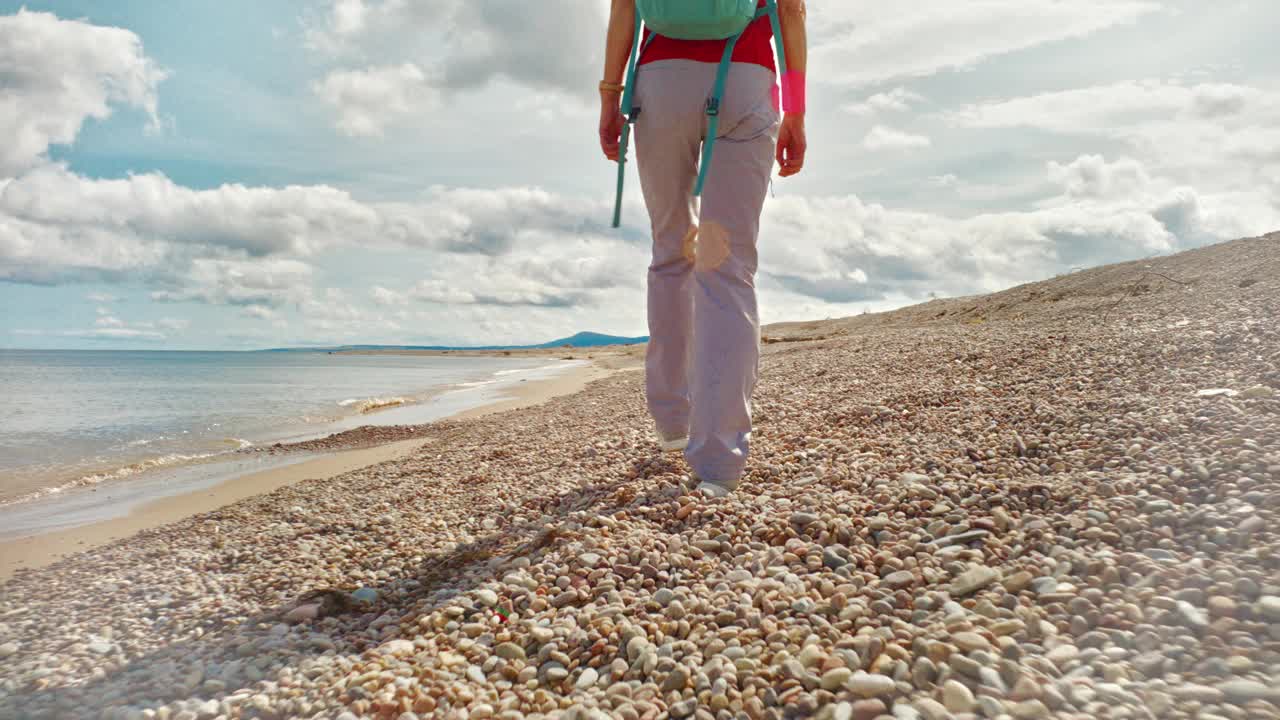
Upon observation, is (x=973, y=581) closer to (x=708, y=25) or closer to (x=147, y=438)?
(x=708, y=25)

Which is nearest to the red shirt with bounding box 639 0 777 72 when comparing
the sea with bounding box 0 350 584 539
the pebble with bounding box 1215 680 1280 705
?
the pebble with bounding box 1215 680 1280 705

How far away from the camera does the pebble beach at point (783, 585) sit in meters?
1.77

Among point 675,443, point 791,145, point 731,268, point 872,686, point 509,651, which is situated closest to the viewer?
point 872,686

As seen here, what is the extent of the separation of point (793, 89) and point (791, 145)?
251 mm

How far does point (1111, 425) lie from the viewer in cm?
338

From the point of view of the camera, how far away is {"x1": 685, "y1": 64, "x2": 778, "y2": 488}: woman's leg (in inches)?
123

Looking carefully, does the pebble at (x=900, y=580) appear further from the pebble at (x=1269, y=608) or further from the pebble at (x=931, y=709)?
the pebble at (x=1269, y=608)

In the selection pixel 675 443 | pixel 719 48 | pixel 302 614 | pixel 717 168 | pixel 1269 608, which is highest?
pixel 719 48

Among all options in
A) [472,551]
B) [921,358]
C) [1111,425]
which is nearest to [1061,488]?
[1111,425]

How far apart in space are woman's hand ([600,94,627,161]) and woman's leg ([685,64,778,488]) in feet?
1.75

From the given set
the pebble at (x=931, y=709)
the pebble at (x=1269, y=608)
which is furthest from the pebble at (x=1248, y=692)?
the pebble at (x=931, y=709)

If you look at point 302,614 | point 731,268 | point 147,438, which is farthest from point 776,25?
point 147,438

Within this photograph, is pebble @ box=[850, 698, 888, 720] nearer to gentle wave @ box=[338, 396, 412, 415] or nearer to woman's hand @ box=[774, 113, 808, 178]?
woman's hand @ box=[774, 113, 808, 178]

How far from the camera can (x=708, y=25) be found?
2979 millimetres
